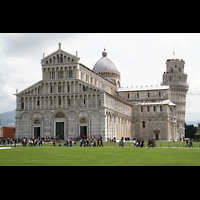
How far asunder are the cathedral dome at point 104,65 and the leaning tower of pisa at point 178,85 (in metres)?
29.1

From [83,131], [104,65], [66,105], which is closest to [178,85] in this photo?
[104,65]

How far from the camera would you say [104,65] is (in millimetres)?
106188

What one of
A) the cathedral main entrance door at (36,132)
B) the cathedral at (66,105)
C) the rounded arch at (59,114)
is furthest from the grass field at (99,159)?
the cathedral main entrance door at (36,132)

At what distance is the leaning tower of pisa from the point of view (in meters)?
124

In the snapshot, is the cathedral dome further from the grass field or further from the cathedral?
the grass field

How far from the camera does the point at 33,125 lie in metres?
74.2

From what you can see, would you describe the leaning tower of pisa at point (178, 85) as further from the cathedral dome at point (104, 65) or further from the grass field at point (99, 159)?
the grass field at point (99, 159)

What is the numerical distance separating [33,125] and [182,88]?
69959mm

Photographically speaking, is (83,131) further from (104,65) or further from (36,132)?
(104,65)

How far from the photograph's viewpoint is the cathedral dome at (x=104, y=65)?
106 metres
